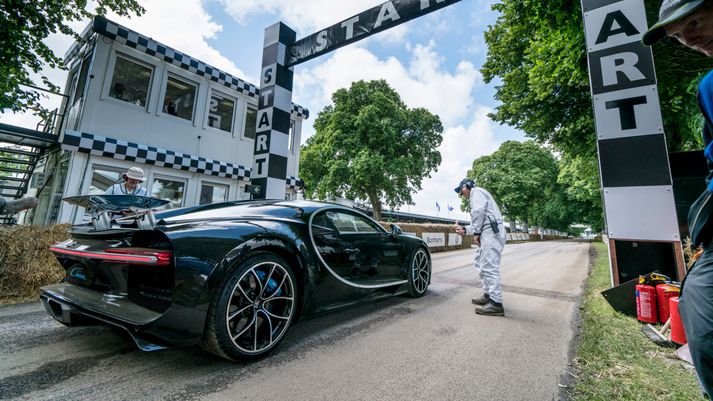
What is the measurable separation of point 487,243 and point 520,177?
111ft

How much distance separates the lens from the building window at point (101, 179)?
691cm

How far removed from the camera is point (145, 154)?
→ 7.43 m

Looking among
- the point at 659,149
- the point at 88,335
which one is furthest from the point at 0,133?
the point at 659,149

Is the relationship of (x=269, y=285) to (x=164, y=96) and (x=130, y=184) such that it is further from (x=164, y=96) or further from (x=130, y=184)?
(x=164, y=96)

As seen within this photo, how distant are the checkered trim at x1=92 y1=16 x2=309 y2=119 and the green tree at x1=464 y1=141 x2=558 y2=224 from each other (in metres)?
30.8

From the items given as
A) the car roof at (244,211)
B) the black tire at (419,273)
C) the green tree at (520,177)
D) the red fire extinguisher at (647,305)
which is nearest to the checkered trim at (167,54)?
the car roof at (244,211)

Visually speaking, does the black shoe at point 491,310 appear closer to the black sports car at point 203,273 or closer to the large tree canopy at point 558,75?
the black sports car at point 203,273

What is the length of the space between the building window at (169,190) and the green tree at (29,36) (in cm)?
334

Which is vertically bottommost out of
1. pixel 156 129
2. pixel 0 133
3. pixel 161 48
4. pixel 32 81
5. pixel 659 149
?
pixel 659 149

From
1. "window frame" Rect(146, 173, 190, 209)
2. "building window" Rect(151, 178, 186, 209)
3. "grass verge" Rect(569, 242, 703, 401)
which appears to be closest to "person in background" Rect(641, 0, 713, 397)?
"grass verge" Rect(569, 242, 703, 401)

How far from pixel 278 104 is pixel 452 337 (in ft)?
18.0

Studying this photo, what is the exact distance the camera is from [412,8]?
4.97m

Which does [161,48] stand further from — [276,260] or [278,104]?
[276,260]

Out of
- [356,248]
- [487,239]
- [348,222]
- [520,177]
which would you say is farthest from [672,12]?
[520,177]
